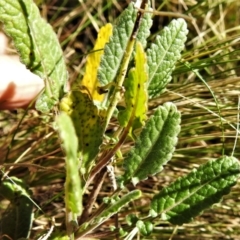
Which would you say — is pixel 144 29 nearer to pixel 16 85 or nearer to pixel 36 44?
pixel 36 44

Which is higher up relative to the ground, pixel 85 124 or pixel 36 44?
pixel 36 44

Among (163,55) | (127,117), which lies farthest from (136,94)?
(163,55)

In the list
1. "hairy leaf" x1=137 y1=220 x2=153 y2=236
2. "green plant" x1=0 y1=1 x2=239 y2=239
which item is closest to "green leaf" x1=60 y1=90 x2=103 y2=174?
"green plant" x1=0 y1=1 x2=239 y2=239

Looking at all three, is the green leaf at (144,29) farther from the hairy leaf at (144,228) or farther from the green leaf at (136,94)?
the hairy leaf at (144,228)

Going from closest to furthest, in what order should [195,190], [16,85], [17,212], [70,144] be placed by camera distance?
[70,144]
[195,190]
[17,212]
[16,85]

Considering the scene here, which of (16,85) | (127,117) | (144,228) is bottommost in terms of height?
(144,228)

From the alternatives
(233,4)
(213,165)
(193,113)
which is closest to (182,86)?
(193,113)

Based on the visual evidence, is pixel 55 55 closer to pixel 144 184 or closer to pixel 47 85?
pixel 47 85
